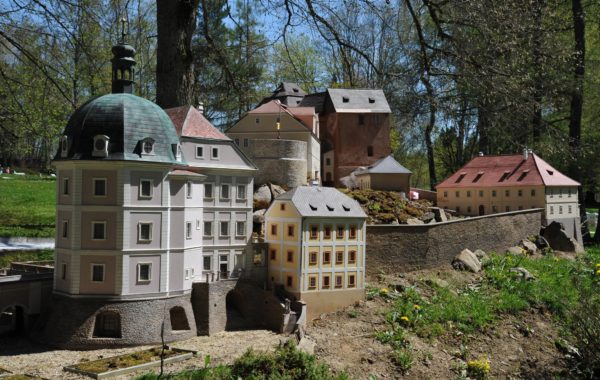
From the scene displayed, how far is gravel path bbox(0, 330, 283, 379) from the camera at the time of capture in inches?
805

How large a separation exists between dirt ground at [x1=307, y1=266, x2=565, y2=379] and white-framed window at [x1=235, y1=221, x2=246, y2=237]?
5492 millimetres

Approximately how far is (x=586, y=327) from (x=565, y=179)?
2496 centimetres

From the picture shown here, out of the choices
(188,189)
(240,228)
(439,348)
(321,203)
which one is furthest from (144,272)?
(439,348)

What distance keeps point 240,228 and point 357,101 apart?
21.4m

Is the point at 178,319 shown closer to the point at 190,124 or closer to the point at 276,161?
the point at 190,124

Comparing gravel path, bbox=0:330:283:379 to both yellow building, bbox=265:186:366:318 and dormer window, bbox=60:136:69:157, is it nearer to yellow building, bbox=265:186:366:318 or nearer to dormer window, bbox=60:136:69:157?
yellow building, bbox=265:186:366:318

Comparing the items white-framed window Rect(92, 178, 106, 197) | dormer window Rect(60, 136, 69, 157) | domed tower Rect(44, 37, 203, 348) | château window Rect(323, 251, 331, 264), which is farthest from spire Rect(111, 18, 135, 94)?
→ château window Rect(323, 251, 331, 264)

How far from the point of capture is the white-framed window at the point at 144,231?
952 inches

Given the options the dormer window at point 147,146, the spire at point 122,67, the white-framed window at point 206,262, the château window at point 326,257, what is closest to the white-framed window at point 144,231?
the dormer window at point 147,146

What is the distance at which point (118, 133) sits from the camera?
23.8 meters

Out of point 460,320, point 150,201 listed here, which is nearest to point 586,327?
point 460,320

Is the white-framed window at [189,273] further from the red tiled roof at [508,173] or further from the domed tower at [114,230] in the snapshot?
the red tiled roof at [508,173]

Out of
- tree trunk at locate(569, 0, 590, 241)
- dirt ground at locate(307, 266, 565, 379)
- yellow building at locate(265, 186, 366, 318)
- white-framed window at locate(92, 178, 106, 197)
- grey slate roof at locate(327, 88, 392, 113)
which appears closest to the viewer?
white-framed window at locate(92, 178, 106, 197)

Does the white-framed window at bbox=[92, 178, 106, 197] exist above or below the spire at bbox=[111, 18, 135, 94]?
below
